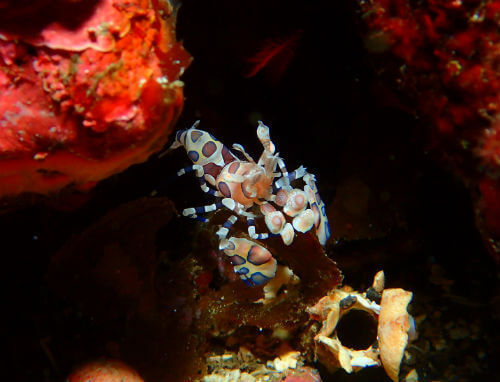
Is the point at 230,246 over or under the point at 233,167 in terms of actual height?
under

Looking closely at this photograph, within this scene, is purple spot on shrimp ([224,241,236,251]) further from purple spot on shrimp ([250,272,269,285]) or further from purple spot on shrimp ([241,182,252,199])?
purple spot on shrimp ([241,182,252,199])

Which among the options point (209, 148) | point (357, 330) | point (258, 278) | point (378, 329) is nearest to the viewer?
point (378, 329)

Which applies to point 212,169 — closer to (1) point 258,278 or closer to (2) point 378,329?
(1) point 258,278

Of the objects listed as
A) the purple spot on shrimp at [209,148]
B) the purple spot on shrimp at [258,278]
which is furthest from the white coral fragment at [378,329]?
the purple spot on shrimp at [209,148]

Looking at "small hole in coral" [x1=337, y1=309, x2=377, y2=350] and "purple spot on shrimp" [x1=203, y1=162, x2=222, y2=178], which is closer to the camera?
"small hole in coral" [x1=337, y1=309, x2=377, y2=350]

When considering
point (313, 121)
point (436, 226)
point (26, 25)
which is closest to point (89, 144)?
point (26, 25)

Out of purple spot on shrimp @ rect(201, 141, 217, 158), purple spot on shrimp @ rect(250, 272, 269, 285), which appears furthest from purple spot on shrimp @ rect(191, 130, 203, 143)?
purple spot on shrimp @ rect(250, 272, 269, 285)

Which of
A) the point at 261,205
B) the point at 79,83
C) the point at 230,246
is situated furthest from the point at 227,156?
the point at 79,83
